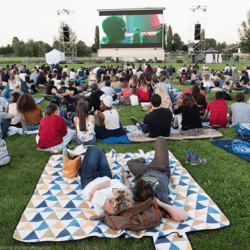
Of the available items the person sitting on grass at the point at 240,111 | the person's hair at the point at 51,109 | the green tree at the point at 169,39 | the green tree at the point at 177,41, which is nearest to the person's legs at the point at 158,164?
the person's hair at the point at 51,109

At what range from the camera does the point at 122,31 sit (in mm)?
39500

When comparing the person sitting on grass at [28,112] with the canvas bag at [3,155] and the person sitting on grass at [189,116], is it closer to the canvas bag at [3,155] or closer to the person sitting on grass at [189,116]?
the canvas bag at [3,155]

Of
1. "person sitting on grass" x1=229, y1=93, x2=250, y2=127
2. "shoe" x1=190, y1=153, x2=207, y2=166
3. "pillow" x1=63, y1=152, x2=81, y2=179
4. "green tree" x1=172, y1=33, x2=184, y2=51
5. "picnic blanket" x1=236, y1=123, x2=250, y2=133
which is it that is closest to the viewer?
"pillow" x1=63, y1=152, x2=81, y2=179

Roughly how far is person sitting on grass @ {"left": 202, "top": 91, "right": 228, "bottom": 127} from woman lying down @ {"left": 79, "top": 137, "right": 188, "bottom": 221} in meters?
3.20

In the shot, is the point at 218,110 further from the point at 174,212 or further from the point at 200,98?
the point at 174,212

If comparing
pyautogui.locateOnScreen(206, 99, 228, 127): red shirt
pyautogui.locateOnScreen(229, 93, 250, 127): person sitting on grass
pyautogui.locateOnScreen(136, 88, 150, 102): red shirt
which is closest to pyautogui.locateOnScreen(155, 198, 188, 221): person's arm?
pyautogui.locateOnScreen(206, 99, 228, 127): red shirt

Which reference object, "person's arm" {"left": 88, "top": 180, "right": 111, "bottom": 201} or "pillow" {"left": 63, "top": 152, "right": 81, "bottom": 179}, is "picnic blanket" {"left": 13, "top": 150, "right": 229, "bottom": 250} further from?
"person's arm" {"left": 88, "top": 180, "right": 111, "bottom": 201}

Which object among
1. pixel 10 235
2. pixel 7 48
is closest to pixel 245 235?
pixel 10 235

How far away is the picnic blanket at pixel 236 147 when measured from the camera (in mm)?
5020

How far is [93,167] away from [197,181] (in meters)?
1.75

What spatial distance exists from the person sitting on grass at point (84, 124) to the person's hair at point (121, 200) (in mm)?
2833

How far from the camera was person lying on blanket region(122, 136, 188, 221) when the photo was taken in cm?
287

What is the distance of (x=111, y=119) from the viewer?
20.2 ft

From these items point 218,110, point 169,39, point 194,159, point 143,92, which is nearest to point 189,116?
point 218,110
